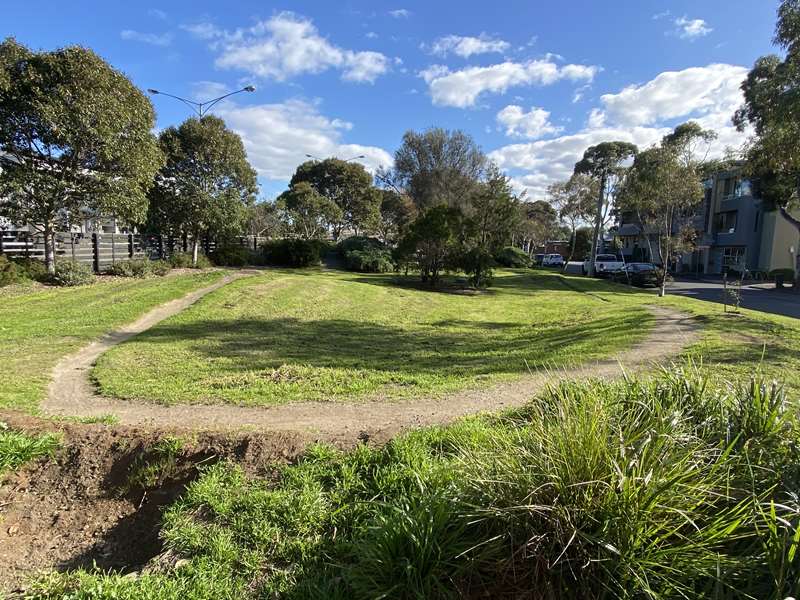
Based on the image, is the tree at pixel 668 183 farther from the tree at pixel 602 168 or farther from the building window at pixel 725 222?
the building window at pixel 725 222

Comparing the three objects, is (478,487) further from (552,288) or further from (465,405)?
(552,288)

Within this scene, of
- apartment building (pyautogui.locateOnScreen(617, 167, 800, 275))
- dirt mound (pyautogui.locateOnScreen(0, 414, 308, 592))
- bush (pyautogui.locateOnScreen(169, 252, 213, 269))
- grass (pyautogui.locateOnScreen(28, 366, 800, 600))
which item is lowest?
dirt mound (pyautogui.locateOnScreen(0, 414, 308, 592))

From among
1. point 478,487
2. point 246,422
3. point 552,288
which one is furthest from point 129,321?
point 552,288

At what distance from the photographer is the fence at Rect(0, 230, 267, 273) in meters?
16.5

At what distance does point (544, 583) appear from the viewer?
7.14 feet

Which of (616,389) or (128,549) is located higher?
(616,389)

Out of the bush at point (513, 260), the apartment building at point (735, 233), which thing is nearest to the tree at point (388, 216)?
the bush at point (513, 260)

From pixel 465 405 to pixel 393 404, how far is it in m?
0.89

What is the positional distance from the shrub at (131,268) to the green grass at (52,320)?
4.83 feet

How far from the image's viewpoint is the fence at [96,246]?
54.3ft

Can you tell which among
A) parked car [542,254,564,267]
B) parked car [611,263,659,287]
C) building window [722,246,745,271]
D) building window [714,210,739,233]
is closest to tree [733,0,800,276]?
parked car [611,263,659,287]

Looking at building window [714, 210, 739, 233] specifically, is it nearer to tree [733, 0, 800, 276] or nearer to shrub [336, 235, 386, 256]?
shrub [336, 235, 386, 256]

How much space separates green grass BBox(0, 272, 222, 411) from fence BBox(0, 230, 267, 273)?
2.68 metres

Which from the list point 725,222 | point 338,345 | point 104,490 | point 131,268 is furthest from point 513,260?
point 104,490
